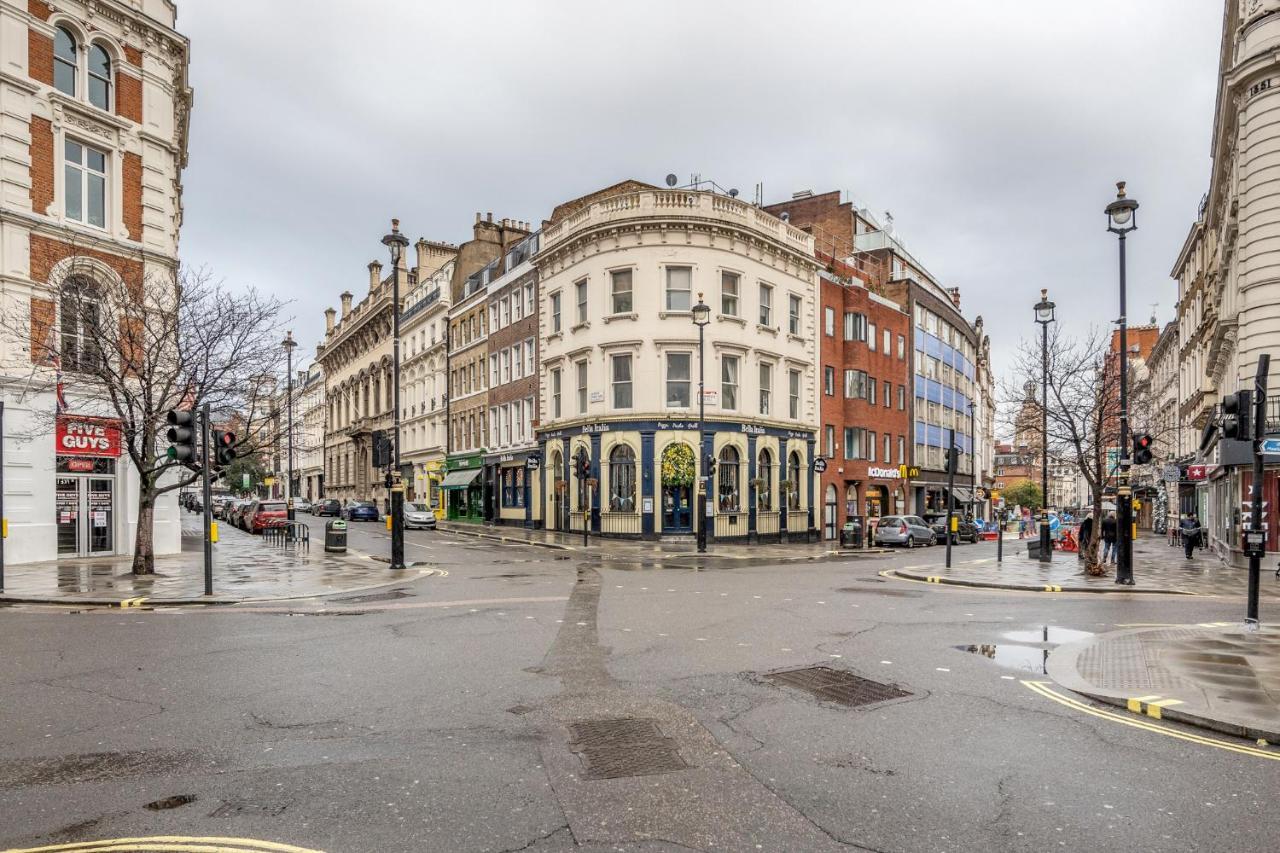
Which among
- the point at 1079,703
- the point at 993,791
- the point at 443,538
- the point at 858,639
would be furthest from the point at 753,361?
the point at 993,791


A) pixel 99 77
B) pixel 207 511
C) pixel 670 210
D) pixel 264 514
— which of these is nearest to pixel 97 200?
pixel 99 77

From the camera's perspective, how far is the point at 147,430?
19312 mm

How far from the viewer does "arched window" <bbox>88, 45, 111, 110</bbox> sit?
23.2 meters

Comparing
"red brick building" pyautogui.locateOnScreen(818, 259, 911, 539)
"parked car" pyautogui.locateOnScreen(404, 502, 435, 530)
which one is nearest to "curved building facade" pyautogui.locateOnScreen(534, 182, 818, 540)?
"red brick building" pyautogui.locateOnScreen(818, 259, 911, 539)

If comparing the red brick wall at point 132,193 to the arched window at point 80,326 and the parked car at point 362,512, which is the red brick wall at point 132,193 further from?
the parked car at point 362,512

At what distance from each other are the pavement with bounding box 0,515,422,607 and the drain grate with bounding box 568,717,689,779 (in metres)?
10.9

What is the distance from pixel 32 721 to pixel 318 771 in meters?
3.16

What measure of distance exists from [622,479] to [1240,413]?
25.0 m

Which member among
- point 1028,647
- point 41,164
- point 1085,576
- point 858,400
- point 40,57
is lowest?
point 1085,576

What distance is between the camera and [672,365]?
34688mm

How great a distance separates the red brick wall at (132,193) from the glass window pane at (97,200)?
535 mm

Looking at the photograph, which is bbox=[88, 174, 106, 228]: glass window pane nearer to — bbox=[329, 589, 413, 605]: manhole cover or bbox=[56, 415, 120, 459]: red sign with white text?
bbox=[56, 415, 120, 459]: red sign with white text

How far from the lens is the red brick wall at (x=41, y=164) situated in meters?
21.5

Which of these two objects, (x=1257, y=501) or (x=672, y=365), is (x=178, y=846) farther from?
(x=672, y=365)
